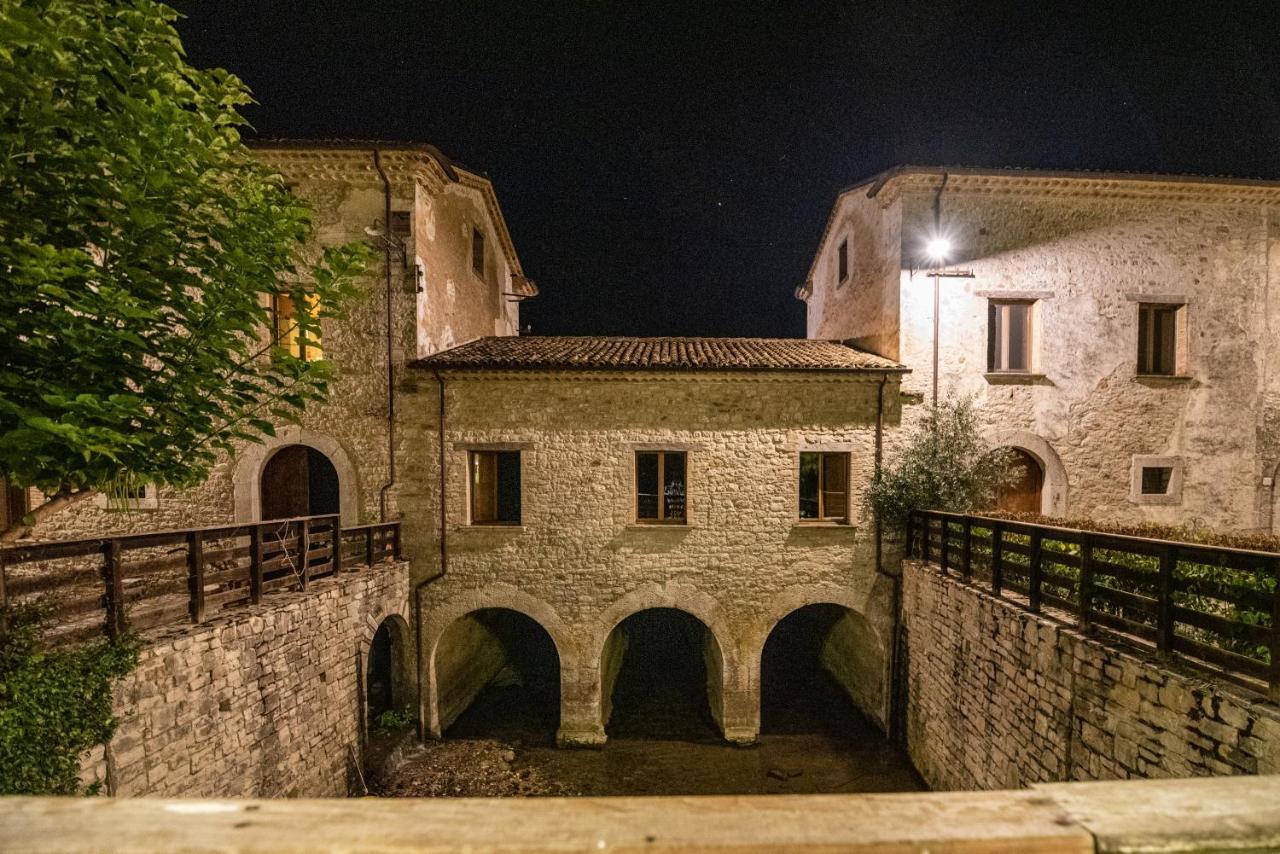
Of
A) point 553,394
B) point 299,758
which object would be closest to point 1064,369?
point 553,394

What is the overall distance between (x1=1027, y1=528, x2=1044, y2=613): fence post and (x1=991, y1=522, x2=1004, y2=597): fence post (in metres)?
0.61

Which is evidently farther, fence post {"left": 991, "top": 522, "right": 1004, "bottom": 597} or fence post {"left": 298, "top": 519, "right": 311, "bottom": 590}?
fence post {"left": 298, "top": 519, "right": 311, "bottom": 590}

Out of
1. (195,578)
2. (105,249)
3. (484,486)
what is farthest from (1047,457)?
(105,249)

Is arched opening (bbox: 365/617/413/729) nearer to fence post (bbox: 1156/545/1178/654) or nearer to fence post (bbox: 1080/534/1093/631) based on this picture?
fence post (bbox: 1080/534/1093/631)

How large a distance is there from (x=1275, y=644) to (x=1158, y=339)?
9.82 meters

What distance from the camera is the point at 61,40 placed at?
355cm

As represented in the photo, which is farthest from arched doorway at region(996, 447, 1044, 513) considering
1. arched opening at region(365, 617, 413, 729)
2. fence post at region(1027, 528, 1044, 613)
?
arched opening at region(365, 617, 413, 729)

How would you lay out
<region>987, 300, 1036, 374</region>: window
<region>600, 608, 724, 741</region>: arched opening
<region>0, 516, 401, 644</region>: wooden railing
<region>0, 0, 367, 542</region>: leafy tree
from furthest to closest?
<region>987, 300, 1036, 374</region>: window → <region>600, 608, 724, 741</region>: arched opening → <region>0, 516, 401, 644</region>: wooden railing → <region>0, 0, 367, 542</region>: leafy tree

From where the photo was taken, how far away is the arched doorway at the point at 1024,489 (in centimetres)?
1042

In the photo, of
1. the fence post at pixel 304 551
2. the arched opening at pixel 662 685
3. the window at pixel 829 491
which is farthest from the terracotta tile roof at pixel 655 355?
the arched opening at pixel 662 685

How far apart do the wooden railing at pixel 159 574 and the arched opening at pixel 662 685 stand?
5.58 m

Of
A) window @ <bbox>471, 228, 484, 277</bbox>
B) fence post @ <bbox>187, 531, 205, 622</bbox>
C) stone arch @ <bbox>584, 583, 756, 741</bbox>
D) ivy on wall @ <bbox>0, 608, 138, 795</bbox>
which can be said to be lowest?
stone arch @ <bbox>584, 583, 756, 741</bbox>

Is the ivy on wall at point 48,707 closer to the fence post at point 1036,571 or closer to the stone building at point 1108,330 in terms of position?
the fence post at point 1036,571

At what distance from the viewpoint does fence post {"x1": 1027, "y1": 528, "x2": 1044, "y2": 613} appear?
6254 mm
